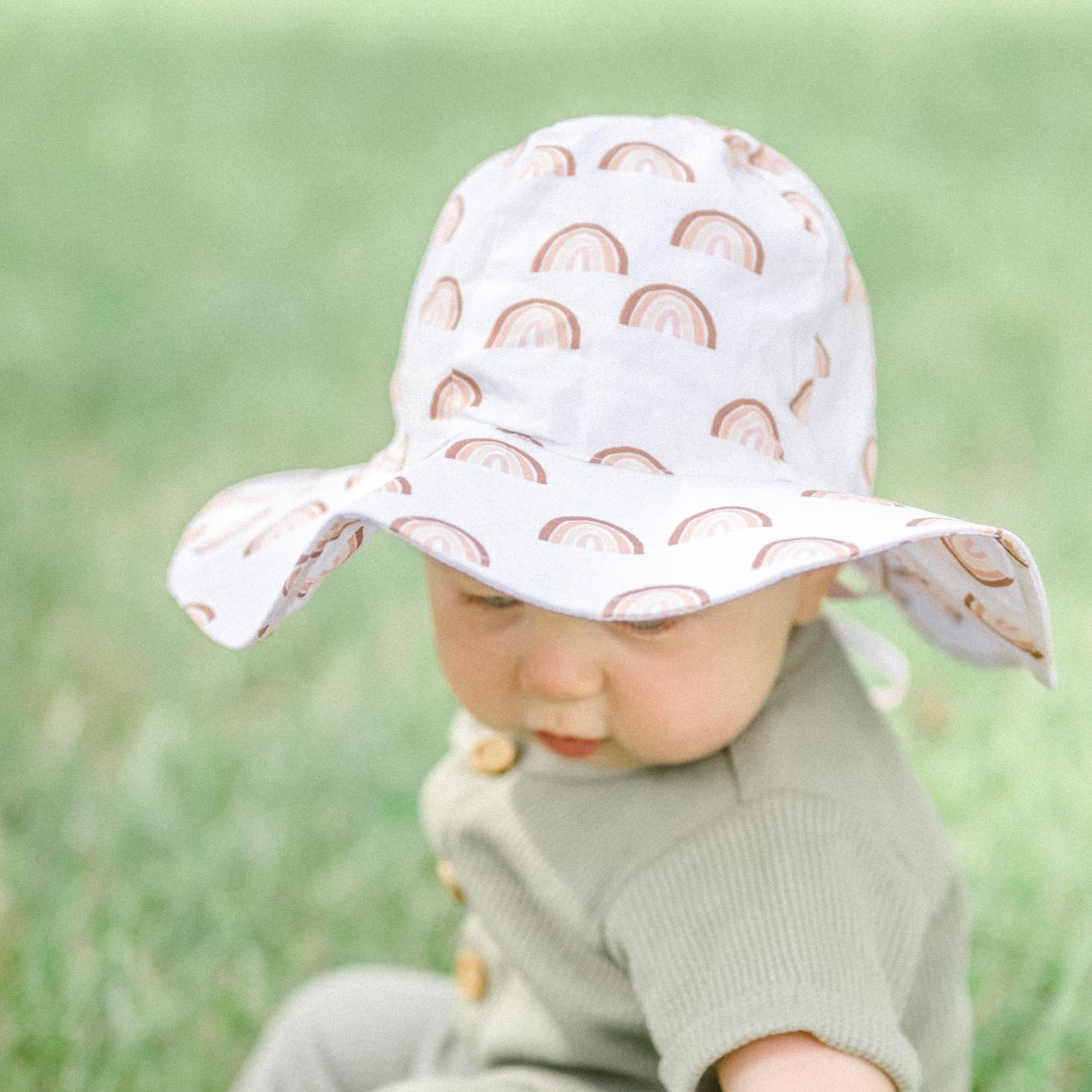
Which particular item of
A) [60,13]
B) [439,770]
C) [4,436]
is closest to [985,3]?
[60,13]

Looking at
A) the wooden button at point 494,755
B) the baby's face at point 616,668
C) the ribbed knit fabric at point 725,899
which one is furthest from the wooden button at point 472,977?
the baby's face at point 616,668

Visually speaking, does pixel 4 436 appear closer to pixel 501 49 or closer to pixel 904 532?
pixel 904 532

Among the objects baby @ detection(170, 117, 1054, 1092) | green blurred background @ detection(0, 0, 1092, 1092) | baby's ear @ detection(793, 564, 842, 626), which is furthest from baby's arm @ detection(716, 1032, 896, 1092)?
green blurred background @ detection(0, 0, 1092, 1092)

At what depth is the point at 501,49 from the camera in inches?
234

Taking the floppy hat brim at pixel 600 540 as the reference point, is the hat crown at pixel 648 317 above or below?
above

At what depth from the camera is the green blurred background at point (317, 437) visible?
68.7 inches

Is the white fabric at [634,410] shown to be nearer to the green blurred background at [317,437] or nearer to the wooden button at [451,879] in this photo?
the wooden button at [451,879]

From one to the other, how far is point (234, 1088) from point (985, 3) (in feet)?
21.3

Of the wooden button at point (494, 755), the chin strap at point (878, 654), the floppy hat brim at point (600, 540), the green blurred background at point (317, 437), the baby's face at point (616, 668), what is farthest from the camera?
the green blurred background at point (317, 437)

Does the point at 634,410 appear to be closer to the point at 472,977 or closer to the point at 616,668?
the point at 616,668

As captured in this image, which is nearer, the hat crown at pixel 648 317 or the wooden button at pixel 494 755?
the hat crown at pixel 648 317

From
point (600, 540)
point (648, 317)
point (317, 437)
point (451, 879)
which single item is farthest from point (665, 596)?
point (317, 437)

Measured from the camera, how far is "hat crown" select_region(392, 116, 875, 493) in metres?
1.11

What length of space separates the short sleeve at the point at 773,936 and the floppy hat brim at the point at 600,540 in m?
0.21
